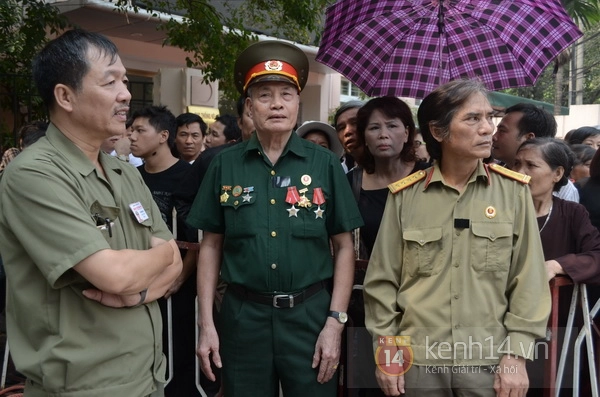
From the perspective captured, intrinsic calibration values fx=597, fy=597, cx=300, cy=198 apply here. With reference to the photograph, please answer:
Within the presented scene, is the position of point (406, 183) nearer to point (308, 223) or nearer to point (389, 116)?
point (308, 223)

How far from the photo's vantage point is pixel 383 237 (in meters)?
2.69

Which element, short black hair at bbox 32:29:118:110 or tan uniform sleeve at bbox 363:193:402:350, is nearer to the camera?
short black hair at bbox 32:29:118:110

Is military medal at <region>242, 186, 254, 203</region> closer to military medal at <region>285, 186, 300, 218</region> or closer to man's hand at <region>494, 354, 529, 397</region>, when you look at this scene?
military medal at <region>285, 186, 300, 218</region>

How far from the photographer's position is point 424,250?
8.47 ft

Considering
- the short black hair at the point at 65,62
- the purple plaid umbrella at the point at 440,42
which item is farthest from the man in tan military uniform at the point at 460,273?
the short black hair at the point at 65,62

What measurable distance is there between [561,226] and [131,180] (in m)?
2.11

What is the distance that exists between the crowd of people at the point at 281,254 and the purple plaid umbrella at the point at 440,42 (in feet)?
2.23

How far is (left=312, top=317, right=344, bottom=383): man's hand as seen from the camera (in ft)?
8.79

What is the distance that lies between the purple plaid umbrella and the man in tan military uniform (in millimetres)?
1171

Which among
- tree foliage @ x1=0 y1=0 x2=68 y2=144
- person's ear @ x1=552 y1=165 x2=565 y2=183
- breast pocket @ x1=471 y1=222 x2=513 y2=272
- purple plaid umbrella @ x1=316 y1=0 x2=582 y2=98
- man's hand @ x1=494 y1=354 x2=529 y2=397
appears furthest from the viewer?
tree foliage @ x1=0 y1=0 x2=68 y2=144

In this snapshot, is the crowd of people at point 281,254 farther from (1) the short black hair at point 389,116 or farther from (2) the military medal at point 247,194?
(1) the short black hair at point 389,116

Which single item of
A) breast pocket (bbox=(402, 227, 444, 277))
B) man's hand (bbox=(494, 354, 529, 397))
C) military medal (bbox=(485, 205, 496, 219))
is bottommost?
man's hand (bbox=(494, 354, 529, 397))

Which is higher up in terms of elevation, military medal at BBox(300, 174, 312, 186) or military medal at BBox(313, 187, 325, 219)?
military medal at BBox(300, 174, 312, 186)

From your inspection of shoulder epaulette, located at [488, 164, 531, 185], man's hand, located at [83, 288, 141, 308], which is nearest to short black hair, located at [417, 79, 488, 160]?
shoulder epaulette, located at [488, 164, 531, 185]
